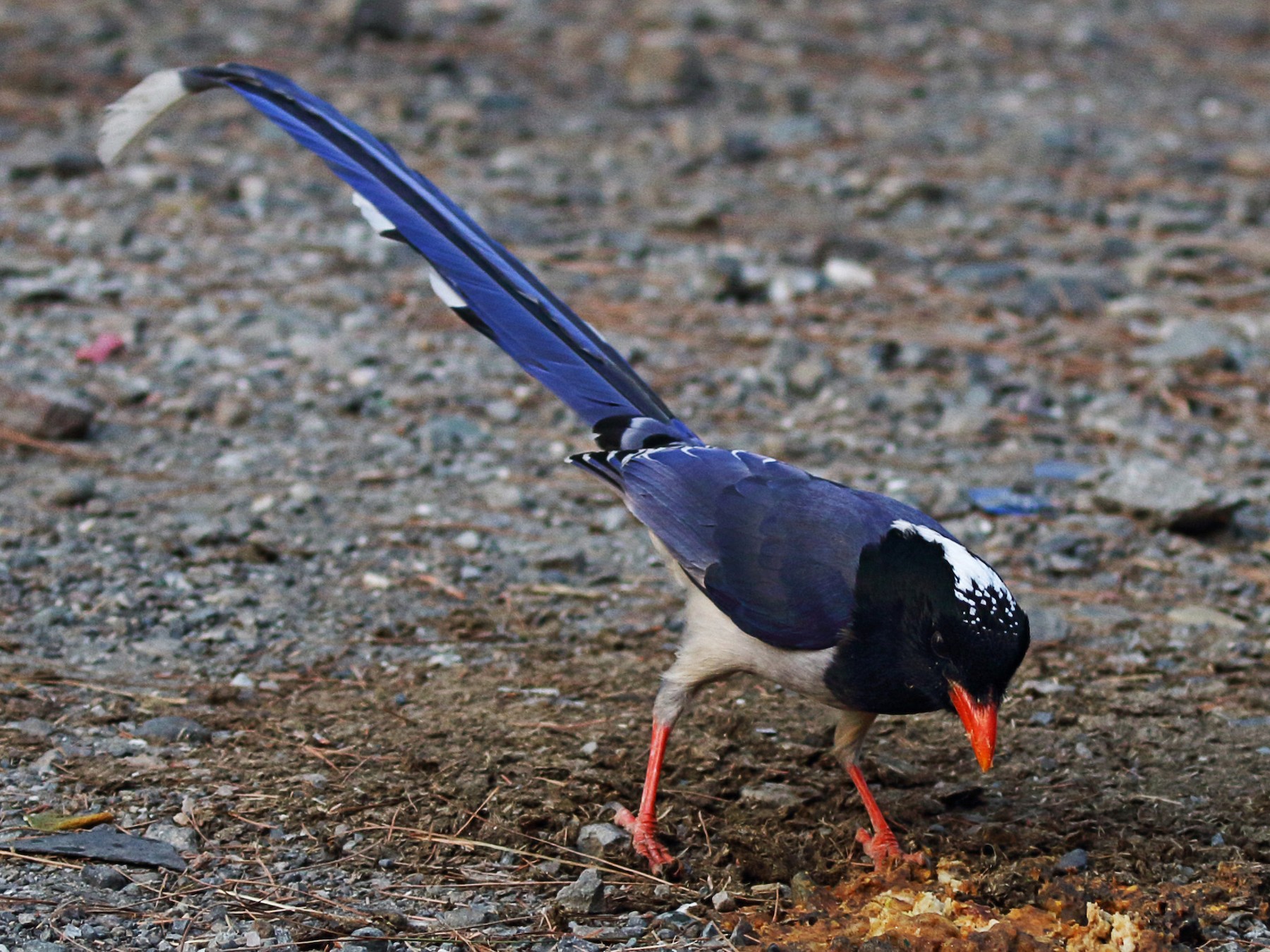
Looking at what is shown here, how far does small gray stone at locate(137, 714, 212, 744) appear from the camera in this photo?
4160 mm

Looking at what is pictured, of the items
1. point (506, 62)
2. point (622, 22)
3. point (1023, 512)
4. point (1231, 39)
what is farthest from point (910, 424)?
point (1231, 39)

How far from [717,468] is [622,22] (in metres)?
9.29

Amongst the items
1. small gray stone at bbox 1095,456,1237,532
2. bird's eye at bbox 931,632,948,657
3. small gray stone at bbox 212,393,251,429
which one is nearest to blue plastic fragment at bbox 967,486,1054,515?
small gray stone at bbox 1095,456,1237,532

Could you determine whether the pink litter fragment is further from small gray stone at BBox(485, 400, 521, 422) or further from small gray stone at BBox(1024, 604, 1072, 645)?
small gray stone at BBox(1024, 604, 1072, 645)

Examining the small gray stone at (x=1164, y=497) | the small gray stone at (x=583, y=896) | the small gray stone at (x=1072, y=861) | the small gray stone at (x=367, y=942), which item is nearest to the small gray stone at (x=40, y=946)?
the small gray stone at (x=367, y=942)

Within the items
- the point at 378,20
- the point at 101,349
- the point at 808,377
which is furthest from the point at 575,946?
the point at 378,20

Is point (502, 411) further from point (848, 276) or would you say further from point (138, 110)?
point (848, 276)

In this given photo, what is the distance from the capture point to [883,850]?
376cm

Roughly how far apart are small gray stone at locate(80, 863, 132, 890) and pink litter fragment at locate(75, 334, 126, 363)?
12.0 feet

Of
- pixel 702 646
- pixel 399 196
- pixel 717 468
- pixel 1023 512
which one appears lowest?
pixel 1023 512

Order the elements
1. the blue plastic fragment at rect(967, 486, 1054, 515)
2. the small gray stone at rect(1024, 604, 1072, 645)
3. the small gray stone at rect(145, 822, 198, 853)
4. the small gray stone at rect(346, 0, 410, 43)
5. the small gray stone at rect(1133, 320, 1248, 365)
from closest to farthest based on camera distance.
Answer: the small gray stone at rect(145, 822, 198, 853) → the small gray stone at rect(1024, 604, 1072, 645) → the blue plastic fragment at rect(967, 486, 1054, 515) → the small gray stone at rect(1133, 320, 1248, 365) → the small gray stone at rect(346, 0, 410, 43)

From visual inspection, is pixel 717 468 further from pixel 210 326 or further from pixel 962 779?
pixel 210 326

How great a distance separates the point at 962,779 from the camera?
4199mm

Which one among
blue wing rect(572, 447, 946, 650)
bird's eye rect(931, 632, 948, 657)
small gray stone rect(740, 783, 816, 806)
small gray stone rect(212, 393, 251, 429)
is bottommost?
small gray stone rect(740, 783, 816, 806)
